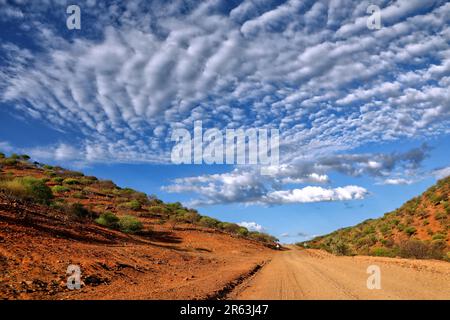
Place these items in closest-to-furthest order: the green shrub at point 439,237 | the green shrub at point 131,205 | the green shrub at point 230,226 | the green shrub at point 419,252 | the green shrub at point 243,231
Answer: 1. the green shrub at point 419,252
2. the green shrub at point 439,237
3. the green shrub at point 131,205
4. the green shrub at point 230,226
5. the green shrub at point 243,231

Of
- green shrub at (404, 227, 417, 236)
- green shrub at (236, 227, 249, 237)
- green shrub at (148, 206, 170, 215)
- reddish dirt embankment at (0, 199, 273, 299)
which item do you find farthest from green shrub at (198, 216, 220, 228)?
reddish dirt embankment at (0, 199, 273, 299)

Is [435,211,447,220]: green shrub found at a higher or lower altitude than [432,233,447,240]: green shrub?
higher

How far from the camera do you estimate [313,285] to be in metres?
12.9

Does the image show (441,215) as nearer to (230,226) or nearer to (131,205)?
(230,226)

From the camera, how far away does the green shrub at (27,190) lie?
27.1m

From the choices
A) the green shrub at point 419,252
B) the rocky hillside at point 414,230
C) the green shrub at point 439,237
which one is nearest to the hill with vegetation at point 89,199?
the rocky hillside at point 414,230

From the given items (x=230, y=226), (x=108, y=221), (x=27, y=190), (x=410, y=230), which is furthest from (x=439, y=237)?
(x=27, y=190)

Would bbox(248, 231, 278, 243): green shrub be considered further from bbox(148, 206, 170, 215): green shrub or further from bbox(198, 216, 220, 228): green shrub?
bbox(148, 206, 170, 215): green shrub

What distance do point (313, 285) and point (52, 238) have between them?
455 inches

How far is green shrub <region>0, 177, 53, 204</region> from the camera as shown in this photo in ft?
88.9

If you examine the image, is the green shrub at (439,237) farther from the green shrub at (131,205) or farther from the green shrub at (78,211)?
the green shrub at (78,211)
